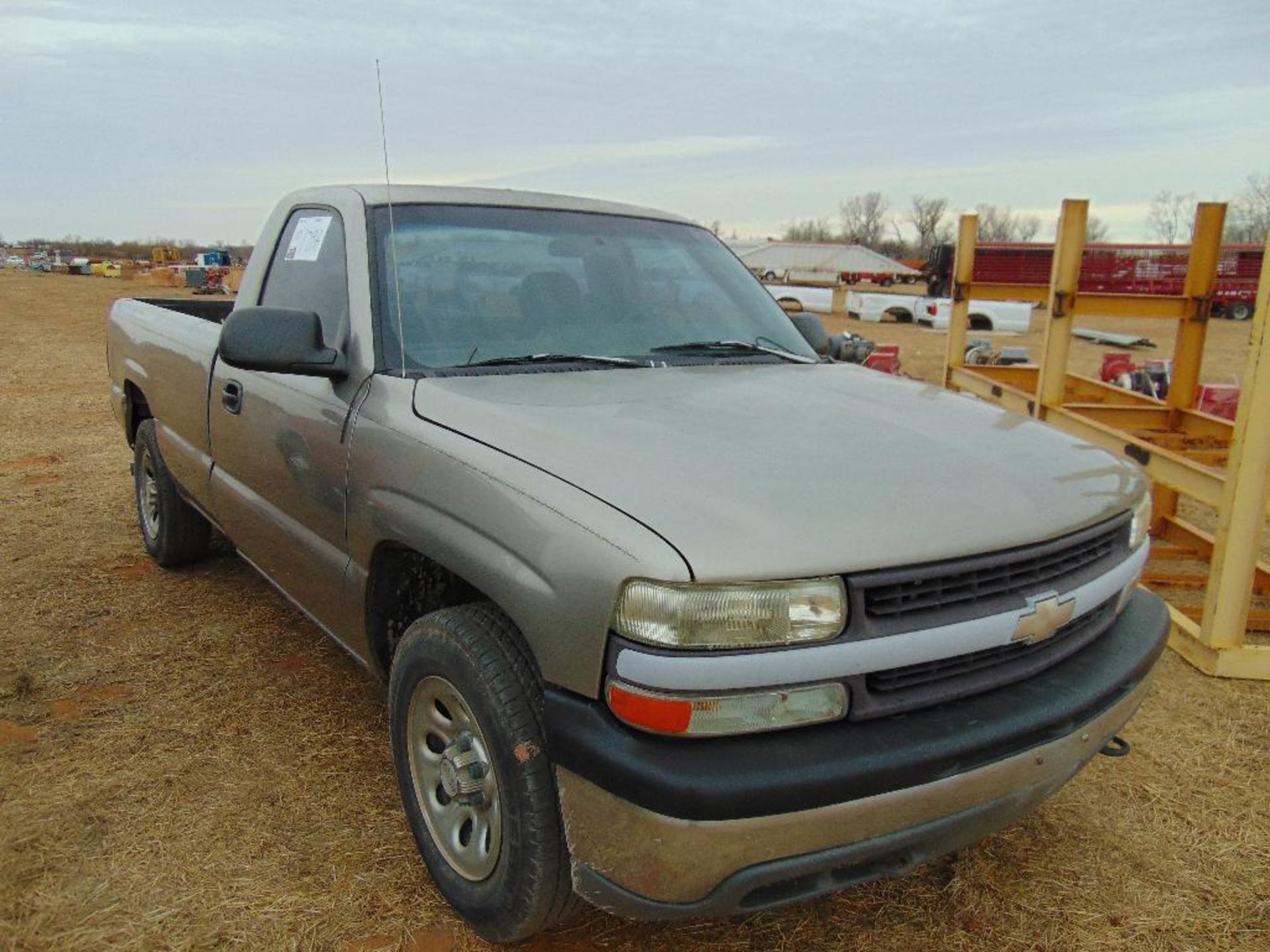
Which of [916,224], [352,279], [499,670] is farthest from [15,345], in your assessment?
[916,224]

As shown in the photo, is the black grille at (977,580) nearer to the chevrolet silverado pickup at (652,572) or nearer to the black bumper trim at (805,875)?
the chevrolet silverado pickup at (652,572)

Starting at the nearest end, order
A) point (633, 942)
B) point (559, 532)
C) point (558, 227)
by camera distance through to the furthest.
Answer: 1. point (559, 532)
2. point (633, 942)
3. point (558, 227)

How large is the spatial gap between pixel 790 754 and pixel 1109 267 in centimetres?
517

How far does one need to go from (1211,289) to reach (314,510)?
17.1 ft

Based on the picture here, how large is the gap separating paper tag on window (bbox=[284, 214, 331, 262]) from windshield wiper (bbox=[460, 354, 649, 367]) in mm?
909

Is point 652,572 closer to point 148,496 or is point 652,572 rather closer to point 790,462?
point 790,462

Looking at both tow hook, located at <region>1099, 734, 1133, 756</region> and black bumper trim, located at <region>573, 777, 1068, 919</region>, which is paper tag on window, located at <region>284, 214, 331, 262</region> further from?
tow hook, located at <region>1099, 734, 1133, 756</region>

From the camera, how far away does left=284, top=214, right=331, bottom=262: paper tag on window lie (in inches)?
125

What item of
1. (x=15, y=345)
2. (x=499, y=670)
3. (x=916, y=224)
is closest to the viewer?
(x=499, y=670)

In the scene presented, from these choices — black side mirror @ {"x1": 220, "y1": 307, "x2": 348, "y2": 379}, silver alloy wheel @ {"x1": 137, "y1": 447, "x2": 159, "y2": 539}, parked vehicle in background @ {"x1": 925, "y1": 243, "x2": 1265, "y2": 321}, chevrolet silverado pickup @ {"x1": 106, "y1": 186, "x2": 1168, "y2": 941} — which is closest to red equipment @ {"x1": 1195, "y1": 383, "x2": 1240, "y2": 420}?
parked vehicle in background @ {"x1": 925, "y1": 243, "x2": 1265, "y2": 321}

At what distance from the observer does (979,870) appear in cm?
262

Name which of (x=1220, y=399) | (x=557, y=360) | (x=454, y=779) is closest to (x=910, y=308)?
(x=1220, y=399)

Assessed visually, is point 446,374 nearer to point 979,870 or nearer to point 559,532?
point 559,532

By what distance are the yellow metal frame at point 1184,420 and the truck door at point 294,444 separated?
3.40m
